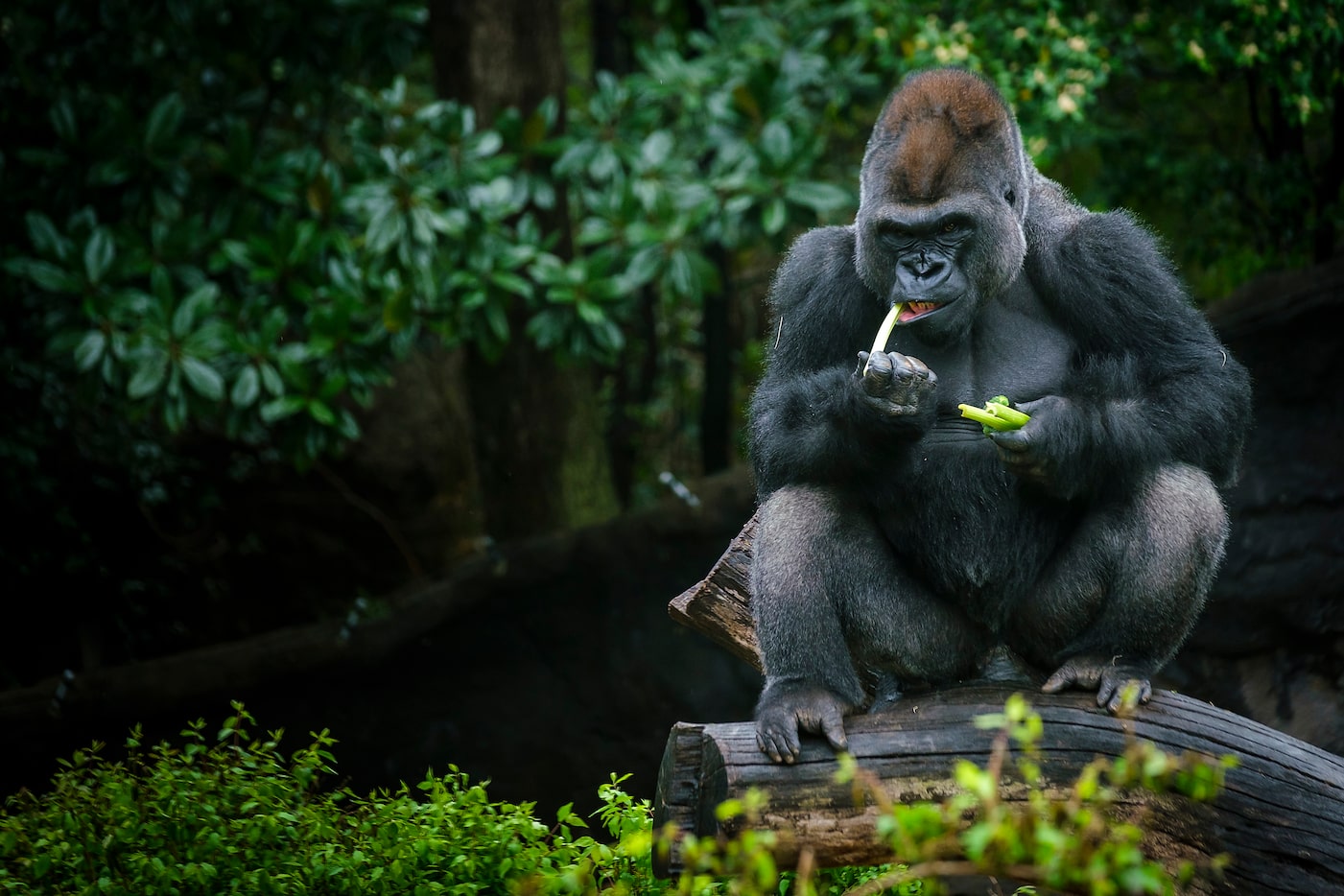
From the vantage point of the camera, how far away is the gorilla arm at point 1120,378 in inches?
127

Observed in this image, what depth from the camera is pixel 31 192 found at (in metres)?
6.21

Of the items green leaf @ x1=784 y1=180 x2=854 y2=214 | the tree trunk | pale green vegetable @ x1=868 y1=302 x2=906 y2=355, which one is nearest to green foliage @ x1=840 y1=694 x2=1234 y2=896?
pale green vegetable @ x1=868 y1=302 x2=906 y2=355

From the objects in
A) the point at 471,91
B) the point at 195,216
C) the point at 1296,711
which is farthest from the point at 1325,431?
the point at 195,216

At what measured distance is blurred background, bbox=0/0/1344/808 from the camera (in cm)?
593

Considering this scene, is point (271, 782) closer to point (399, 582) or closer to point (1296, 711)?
point (1296, 711)

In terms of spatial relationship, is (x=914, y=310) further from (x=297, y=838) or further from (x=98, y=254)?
(x=98, y=254)

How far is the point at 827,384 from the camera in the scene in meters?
3.38

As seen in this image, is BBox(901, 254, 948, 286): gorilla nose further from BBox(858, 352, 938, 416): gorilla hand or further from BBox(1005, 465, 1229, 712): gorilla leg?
BBox(1005, 465, 1229, 712): gorilla leg

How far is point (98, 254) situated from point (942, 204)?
3.99m

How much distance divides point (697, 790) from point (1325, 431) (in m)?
4.29

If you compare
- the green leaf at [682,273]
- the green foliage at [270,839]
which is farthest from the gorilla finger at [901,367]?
the green leaf at [682,273]

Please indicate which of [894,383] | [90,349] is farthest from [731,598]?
[90,349]

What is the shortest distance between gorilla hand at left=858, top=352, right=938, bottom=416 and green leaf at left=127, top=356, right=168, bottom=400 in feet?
11.8

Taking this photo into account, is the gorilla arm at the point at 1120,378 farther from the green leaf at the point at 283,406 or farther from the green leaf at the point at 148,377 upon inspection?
the green leaf at the point at 148,377
